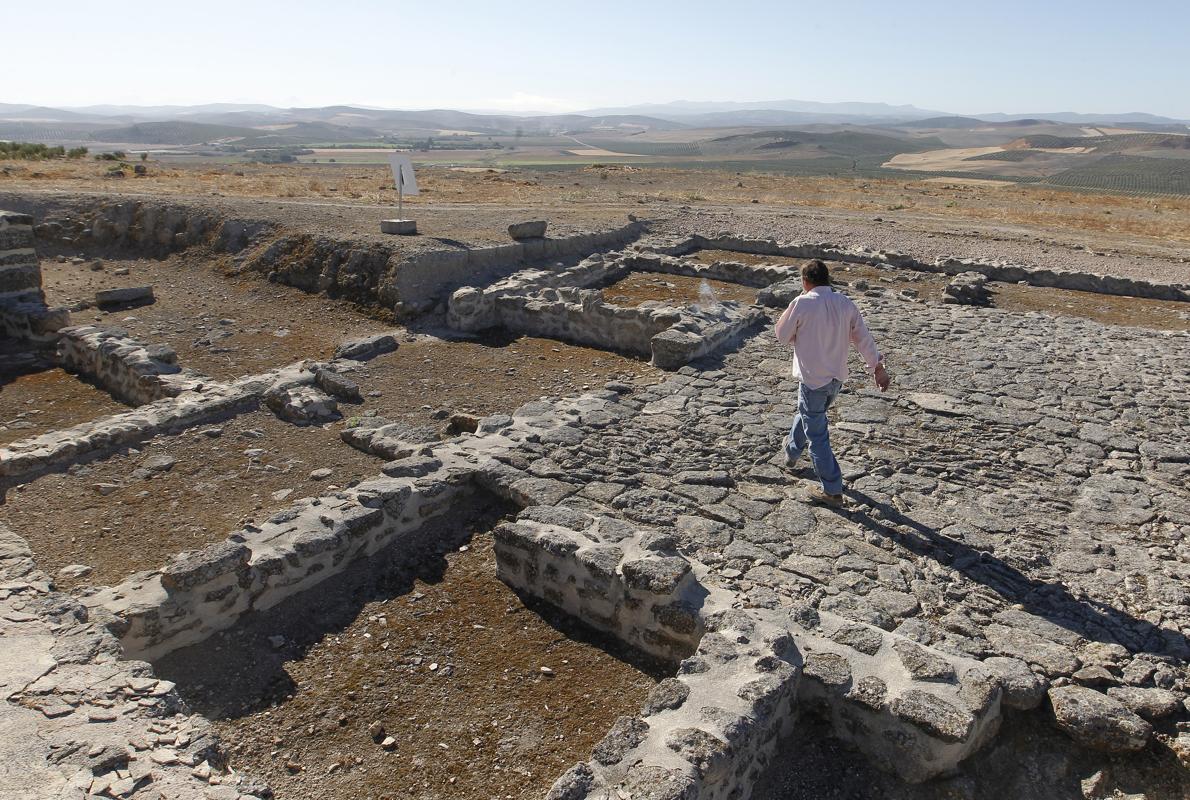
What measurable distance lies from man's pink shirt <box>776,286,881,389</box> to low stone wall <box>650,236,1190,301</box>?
488 inches

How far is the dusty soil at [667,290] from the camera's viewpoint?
14.7 metres

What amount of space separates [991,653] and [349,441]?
6.51 m

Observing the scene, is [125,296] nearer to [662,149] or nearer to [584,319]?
[584,319]

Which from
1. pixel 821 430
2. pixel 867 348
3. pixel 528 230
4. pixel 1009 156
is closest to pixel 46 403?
pixel 528 230

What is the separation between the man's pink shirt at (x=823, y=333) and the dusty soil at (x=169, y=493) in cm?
440

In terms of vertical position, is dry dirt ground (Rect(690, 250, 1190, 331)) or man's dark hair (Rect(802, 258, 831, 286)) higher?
man's dark hair (Rect(802, 258, 831, 286))

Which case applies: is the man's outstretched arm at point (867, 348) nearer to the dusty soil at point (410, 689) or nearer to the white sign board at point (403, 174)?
the dusty soil at point (410, 689)

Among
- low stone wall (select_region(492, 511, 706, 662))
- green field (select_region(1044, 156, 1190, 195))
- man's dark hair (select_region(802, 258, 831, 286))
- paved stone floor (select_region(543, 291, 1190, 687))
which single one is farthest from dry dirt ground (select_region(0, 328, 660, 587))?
green field (select_region(1044, 156, 1190, 195))

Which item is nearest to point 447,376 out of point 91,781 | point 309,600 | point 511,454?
point 511,454

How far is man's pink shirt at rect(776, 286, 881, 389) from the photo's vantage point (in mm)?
6047

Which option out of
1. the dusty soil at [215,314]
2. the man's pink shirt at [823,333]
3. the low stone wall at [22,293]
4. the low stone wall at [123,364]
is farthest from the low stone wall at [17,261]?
the man's pink shirt at [823,333]

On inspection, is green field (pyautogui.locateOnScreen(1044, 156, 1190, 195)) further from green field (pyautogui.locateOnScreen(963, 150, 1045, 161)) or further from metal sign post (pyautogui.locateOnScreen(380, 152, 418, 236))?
metal sign post (pyautogui.locateOnScreen(380, 152, 418, 236))

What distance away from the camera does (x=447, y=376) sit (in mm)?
10477

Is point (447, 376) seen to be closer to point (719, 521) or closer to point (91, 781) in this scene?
point (719, 521)
